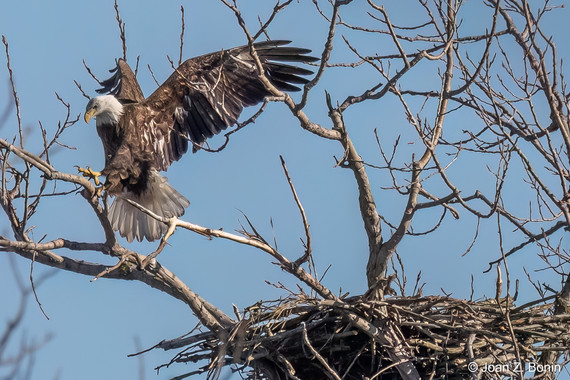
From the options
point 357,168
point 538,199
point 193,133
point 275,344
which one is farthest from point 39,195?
point 538,199

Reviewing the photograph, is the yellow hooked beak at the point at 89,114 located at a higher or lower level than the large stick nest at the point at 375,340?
higher

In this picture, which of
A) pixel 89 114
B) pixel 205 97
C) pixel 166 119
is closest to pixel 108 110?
pixel 89 114

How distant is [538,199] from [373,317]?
1.29m

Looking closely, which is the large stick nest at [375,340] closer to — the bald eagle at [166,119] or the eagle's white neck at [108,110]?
the bald eagle at [166,119]

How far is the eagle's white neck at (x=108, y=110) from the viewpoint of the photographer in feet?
20.6

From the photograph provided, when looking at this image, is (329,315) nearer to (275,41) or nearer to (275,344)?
(275,344)

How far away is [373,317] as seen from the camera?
4344 millimetres

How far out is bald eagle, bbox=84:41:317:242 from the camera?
6.23 metres

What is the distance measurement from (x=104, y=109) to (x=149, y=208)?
2.92 feet

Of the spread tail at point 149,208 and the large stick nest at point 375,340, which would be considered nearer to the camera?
the large stick nest at point 375,340

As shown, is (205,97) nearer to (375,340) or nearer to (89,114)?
→ (89,114)
